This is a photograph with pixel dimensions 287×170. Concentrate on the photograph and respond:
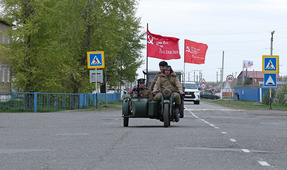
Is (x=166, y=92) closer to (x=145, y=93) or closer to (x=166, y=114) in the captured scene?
(x=166, y=114)

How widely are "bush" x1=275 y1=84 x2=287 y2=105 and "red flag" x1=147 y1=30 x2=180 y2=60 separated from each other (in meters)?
18.5

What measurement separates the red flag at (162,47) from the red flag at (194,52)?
224 inches

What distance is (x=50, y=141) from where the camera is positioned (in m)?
10.3

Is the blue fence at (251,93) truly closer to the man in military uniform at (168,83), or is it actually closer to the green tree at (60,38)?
the green tree at (60,38)

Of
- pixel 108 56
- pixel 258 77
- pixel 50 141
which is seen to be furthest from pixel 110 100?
pixel 258 77

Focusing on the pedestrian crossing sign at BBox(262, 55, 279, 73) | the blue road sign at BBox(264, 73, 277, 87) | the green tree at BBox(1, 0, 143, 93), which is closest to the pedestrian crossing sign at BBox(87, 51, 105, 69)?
the green tree at BBox(1, 0, 143, 93)

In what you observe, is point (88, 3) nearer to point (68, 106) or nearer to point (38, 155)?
point (68, 106)

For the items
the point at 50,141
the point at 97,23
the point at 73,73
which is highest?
the point at 97,23

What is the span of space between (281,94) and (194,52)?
45.1 feet

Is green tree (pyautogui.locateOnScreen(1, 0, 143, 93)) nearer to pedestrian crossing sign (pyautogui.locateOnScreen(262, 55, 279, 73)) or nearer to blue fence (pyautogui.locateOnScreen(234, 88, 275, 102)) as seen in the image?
pedestrian crossing sign (pyautogui.locateOnScreen(262, 55, 279, 73))

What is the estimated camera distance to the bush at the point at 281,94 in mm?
41812

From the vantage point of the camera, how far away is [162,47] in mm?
25203

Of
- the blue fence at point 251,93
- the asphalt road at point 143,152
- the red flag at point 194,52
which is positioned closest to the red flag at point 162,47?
the red flag at point 194,52

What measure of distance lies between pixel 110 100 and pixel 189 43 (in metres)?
19.1
